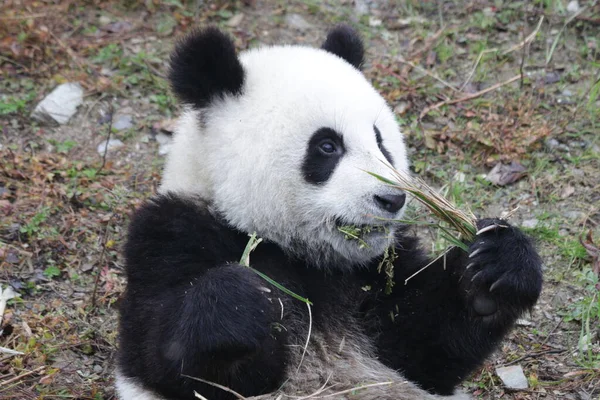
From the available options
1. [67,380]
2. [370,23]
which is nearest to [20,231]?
[67,380]

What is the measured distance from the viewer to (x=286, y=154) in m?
3.95

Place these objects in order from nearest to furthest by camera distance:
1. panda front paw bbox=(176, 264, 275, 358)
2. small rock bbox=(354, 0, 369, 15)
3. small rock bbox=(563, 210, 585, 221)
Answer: panda front paw bbox=(176, 264, 275, 358), small rock bbox=(563, 210, 585, 221), small rock bbox=(354, 0, 369, 15)

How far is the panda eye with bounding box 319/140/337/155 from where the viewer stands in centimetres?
399

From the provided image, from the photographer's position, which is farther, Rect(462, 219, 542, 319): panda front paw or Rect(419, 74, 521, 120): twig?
Rect(419, 74, 521, 120): twig

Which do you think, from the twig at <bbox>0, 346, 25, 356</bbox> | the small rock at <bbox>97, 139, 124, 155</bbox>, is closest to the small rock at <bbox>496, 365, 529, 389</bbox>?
the twig at <bbox>0, 346, 25, 356</bbox>

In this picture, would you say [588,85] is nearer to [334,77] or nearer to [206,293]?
[334,77]

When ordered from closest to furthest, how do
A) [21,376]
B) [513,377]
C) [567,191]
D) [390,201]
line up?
[390,201], [21,376], [513,377], [567,191]

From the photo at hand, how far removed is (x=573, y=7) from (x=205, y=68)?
461 centimetres

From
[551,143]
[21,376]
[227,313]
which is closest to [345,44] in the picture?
[227,313]

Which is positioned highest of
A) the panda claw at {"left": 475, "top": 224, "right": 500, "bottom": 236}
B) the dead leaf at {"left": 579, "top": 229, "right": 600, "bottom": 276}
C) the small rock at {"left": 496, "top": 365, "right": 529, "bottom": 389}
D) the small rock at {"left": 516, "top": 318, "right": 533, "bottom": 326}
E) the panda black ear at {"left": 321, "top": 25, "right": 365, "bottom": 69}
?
the panda black ear at {"left": 321, "top": 25, "right": 365, "bottom": 69}

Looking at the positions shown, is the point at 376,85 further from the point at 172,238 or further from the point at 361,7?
the point at 172,238

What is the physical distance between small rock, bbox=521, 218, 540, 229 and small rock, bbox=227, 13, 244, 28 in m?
3.38

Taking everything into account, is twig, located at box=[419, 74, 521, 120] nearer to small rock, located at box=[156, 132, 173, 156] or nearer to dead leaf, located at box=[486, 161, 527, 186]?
dead leaf, located at box=[486, 161, 527, 186]

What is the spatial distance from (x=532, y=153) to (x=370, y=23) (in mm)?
2223
